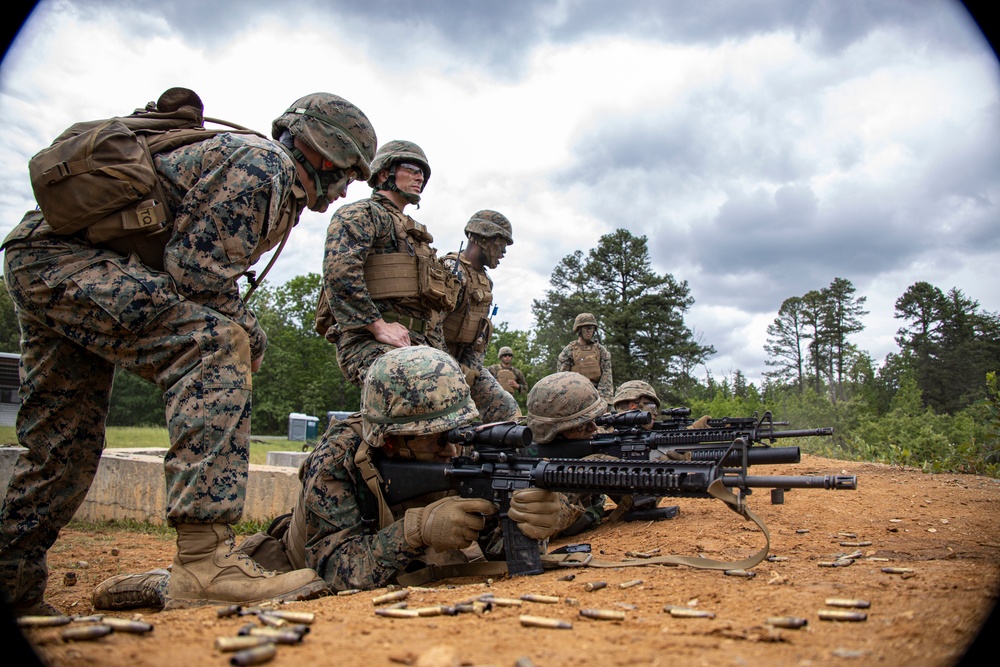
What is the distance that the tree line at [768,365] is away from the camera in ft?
38.1

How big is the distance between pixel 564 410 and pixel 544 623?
2880 millimetres

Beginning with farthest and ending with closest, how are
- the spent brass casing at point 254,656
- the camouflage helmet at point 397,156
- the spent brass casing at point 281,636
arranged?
the camouflage helmet at point 397,156 → the spent brass casing at point 281,636 → the spent brass casing at point 254,656

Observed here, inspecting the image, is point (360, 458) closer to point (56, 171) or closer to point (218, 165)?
point (218, 165)

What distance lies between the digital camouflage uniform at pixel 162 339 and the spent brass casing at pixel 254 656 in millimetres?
1145

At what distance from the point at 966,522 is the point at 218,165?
5123 mm

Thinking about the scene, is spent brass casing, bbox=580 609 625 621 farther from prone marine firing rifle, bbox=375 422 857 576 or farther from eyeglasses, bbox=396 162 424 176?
eyeglasses, bbox=396 162 424 176

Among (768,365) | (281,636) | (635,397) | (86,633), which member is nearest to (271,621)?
(281,636)

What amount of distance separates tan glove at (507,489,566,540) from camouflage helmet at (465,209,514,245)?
4157mm

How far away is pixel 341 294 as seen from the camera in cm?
461

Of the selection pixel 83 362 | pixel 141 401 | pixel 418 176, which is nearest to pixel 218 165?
pixel 83 362

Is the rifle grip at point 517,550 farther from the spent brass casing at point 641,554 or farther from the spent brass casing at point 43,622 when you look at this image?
the spent brass casing at point 43,622

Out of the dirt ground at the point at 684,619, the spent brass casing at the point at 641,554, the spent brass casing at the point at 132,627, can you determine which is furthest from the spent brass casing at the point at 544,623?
the spent brass casing at the point at 641,554

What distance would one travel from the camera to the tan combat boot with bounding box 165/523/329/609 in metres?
2.79

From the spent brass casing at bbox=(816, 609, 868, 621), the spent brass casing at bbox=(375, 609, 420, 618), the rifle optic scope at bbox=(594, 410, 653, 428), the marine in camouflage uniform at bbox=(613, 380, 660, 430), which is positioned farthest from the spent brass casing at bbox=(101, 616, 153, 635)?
the marine in camouflage uniform at bbox=(613, 380, 660, 430)
